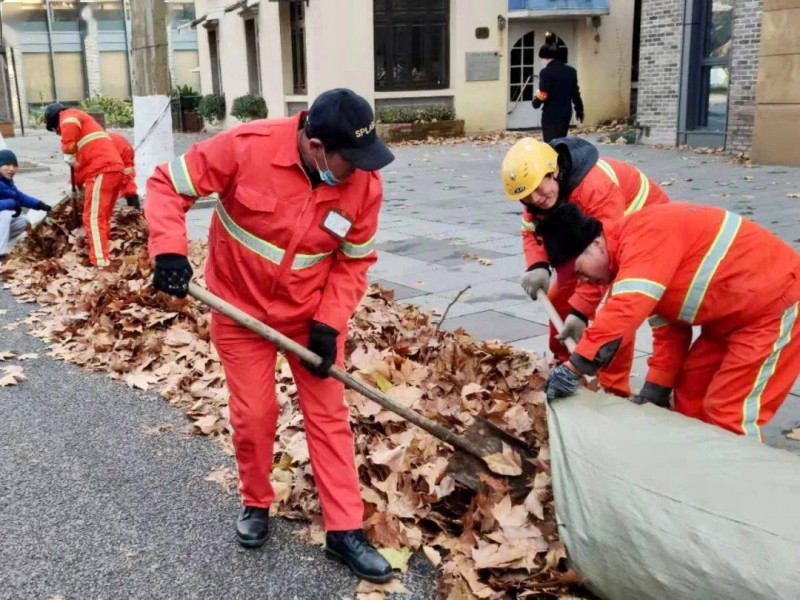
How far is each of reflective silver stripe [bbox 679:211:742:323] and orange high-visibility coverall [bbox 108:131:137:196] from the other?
643 cm

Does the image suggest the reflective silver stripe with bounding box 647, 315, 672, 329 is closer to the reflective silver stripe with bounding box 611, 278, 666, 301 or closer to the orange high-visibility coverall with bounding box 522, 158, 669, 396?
the orange high-visibility coverall with bounding box 522, 158, 669, 396

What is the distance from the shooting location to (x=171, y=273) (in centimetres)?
290

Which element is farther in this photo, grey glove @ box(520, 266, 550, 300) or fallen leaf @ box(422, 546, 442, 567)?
grey glove @ box(520, 266, 550, 300)

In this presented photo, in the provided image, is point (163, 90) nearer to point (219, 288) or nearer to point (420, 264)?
point (420, 264)

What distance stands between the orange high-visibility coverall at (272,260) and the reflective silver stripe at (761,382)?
4.70ft

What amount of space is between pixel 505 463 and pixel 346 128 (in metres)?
1.37

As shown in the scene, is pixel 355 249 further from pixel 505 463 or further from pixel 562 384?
pixel 505 463

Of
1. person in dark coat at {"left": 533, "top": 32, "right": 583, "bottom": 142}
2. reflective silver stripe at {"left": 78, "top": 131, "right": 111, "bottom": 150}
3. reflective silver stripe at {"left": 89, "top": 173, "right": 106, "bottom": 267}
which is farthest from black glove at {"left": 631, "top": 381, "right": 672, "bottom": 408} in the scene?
person in dark coat at {"left": 533, "top": 32, "right": 583, "bottom": 142}

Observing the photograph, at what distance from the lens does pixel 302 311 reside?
311 centimetres

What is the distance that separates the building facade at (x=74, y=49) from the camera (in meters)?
30.5

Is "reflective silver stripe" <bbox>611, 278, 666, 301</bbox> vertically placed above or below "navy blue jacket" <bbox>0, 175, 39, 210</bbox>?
above

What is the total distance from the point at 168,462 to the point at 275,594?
1.26 meters

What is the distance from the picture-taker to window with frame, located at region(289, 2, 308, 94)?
20688mm

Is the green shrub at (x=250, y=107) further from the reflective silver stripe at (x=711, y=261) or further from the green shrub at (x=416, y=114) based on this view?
the reflective silver stripe at (x=711, y=261)
